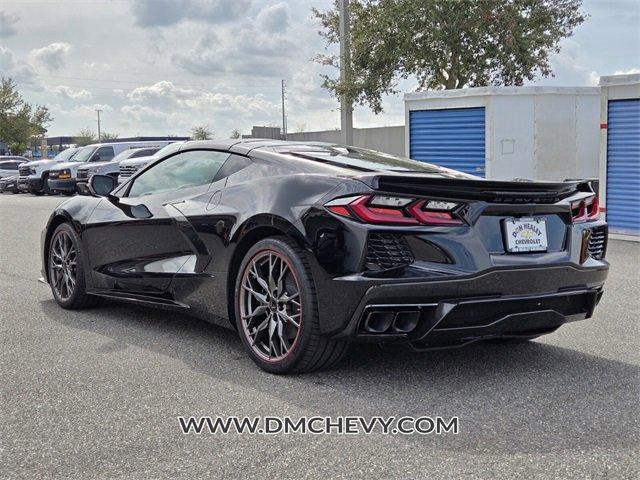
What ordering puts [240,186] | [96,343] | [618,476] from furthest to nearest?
[96,343]
[240,186]
[618,476]

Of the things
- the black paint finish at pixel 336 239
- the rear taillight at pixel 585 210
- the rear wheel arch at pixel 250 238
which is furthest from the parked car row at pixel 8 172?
the rear taillight at pixel 585 210

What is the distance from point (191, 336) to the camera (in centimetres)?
540

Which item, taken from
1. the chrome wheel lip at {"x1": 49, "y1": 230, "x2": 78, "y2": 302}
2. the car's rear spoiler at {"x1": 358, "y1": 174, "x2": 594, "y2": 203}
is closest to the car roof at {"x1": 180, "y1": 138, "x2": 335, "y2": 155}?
the car's rear spoiler at {"x1": 358, "y1": 174, "x2": 594, "y2": 203}

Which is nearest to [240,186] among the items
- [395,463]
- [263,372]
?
[263,372]

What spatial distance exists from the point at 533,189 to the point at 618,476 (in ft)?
5.64

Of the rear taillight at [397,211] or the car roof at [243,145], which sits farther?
the car roof at [243,145]

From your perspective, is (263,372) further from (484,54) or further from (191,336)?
(484,54)

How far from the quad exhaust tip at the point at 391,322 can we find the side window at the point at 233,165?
148 cm

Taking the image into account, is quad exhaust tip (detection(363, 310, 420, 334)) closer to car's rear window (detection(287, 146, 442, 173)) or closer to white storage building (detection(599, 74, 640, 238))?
car's rear window (detection(287, 146, 442, 173))

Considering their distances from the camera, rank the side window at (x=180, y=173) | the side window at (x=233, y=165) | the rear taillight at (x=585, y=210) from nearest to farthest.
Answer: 1. the rear taillight at (x=585, y=210)
2. the side window at (x=233, y=165)
3. the side window at (x=180, y=173)

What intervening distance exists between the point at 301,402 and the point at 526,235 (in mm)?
1479

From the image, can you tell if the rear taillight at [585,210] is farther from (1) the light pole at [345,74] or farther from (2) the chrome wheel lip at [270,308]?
(1) the light pole at [345,74]

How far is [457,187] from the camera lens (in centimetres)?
405

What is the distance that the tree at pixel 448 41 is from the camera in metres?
22.9
